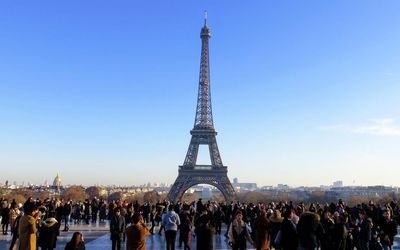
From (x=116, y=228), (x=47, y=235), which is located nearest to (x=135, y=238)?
(x=47, y=235)

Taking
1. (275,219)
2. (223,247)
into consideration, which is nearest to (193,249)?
(223,247)

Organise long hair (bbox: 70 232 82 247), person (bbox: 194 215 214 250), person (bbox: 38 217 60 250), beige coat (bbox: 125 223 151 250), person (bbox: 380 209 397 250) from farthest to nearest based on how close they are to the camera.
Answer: person (bbox: 380 209 397 250) → person (bbox: 38 217 60 250) → person (bbox: 194 215 214 250) → beige coat (bbox: 125 223 151 250) → long hair (bbox: 70 232 82 247)

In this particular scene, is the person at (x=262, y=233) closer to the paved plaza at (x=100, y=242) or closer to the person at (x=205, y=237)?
the person at (x=205, y=237)

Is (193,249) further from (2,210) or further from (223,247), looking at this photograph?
(2,210)

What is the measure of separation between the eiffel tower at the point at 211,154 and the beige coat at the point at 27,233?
57.8 metres

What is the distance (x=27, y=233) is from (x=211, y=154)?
64.8 meters

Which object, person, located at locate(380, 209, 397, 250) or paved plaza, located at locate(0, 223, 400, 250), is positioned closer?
person, located at locate(380, 209, 397, 250)

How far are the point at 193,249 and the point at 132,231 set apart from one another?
20.7 feet

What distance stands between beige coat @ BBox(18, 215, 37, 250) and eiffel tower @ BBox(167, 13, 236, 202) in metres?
57.8

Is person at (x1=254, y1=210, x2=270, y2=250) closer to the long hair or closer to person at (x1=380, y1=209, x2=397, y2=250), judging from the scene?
person at (x1=380, y1=209, x2=397, y2=250)

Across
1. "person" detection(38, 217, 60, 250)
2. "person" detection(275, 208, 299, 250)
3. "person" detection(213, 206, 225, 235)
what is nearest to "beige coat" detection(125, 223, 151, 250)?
"person" detection(38, 217, 60, 250)

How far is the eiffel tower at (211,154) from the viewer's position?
7094 centimetres

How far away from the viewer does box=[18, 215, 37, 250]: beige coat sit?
10211mm

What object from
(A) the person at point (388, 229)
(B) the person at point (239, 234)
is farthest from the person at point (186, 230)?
(A) the person at point (388, 229)
